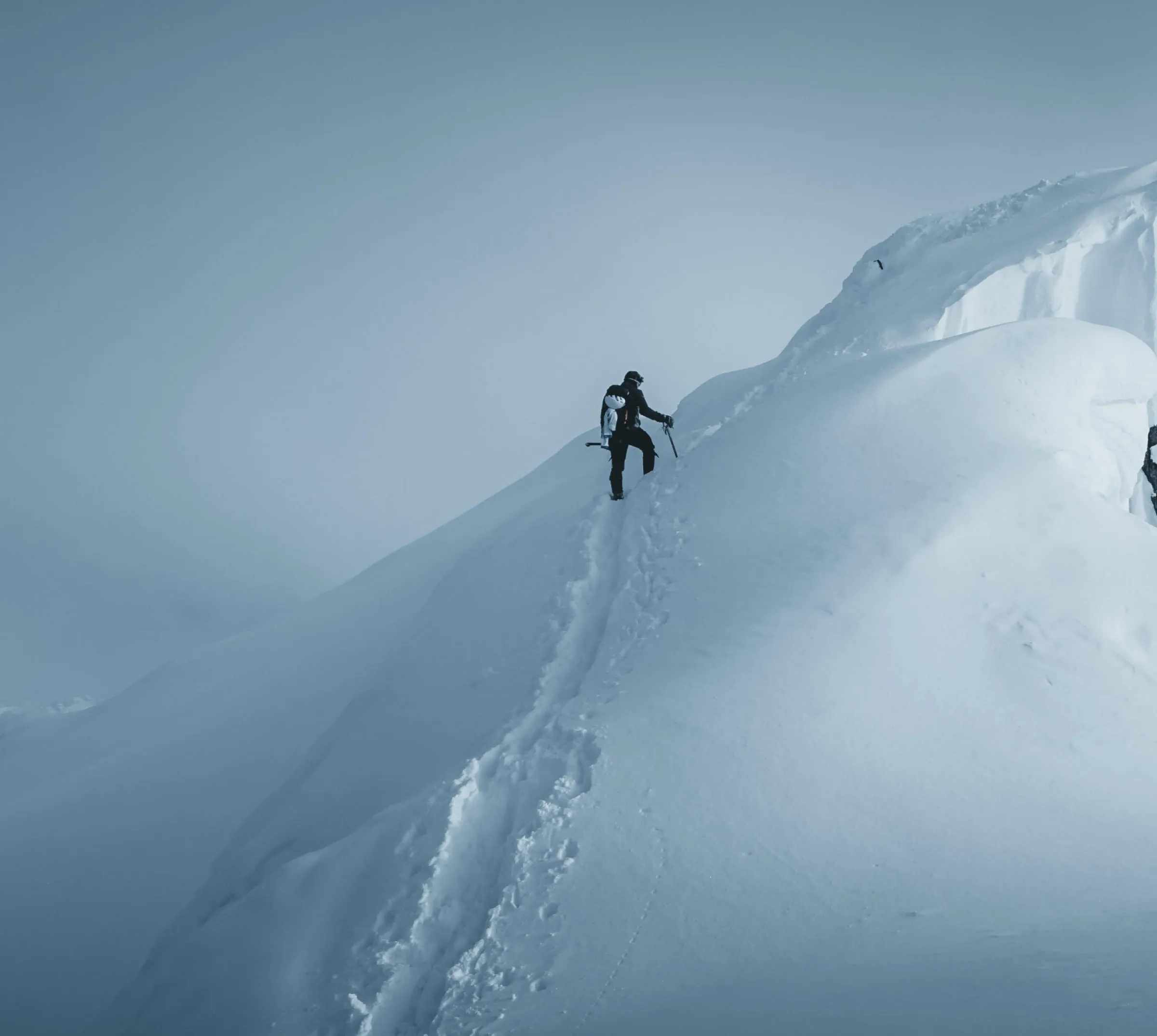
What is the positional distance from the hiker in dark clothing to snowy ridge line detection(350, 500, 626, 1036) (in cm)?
426

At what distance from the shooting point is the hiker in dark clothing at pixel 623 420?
47.6ft

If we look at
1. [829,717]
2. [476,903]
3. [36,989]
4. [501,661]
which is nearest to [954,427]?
[829,717]

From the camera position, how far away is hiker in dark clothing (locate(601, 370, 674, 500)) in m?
14.5

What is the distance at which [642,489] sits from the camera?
1482cm

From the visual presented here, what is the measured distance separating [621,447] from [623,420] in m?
0.45

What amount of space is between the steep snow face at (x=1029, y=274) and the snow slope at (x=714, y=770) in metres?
1.22

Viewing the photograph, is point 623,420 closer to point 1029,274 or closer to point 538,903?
point 538,903

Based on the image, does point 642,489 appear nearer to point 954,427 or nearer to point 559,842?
point 954,427

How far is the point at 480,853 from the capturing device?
8.58 m

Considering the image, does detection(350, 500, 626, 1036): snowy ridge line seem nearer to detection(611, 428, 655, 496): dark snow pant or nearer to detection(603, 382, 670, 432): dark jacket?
detection(611, 428, 655, 496): dark snow pant

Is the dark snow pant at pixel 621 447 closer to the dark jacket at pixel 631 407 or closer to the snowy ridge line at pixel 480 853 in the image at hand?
the dark jacket at pixel 631 407

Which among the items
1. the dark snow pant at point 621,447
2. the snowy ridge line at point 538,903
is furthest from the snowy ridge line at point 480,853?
the dark snow pant at point 621,447

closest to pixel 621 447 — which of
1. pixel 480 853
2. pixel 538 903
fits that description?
pixel 480 853

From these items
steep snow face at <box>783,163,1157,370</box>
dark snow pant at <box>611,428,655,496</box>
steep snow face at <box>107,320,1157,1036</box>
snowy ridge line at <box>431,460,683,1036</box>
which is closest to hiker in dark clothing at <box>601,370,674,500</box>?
dark snow pant at <box>611,428,655,496</box>
